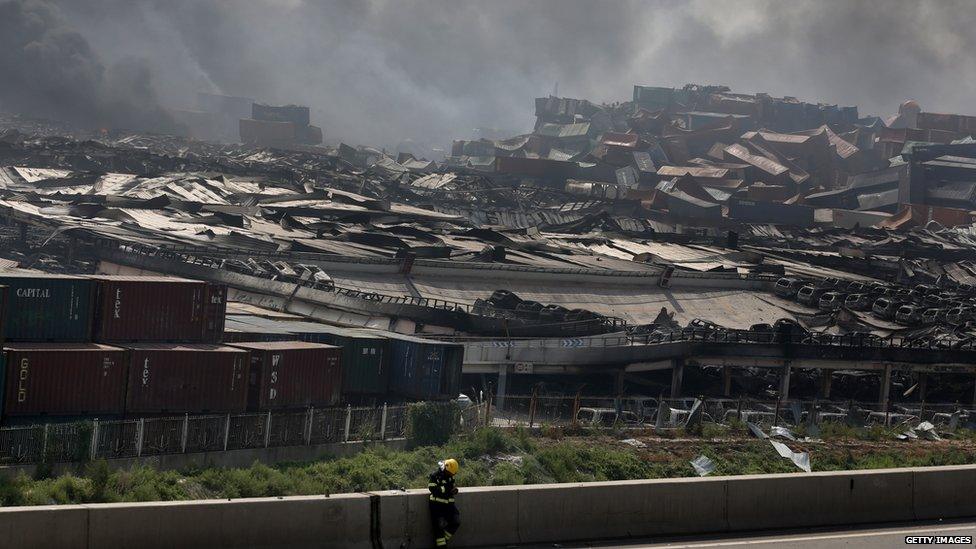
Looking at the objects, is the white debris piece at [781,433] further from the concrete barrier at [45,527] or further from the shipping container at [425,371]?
the concrete barrier at [45,527]

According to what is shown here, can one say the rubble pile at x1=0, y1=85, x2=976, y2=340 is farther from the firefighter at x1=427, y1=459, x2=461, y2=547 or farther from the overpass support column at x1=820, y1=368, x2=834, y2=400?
the firefighter at x1=427, y1=459, x2=461, y2=547

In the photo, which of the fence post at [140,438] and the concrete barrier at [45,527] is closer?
the concrete barrier at [45,527]

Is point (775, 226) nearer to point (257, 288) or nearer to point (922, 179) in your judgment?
point (922, 179)

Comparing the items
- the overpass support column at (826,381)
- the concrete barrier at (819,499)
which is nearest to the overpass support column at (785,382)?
the overpass support column at (826,381)

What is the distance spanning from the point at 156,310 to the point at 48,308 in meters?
2.92

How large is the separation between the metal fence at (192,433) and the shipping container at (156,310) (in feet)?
12.6

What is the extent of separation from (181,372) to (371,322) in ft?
76.8

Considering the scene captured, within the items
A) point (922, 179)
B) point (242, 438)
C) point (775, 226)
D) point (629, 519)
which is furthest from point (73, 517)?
point (922, 179)

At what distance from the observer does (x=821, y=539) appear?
21391mm

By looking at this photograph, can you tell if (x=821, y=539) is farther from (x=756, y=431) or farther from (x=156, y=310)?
(x=156, y=310)

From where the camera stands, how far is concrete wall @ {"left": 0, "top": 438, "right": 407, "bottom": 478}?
25031 mm

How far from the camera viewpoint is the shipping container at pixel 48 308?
29516 millimetres

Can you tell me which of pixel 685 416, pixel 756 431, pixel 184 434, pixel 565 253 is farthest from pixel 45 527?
pixel 565 253

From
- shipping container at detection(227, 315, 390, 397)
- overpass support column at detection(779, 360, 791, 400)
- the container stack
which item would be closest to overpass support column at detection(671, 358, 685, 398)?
overpass support column at detection(779, 360, 791, 400)
